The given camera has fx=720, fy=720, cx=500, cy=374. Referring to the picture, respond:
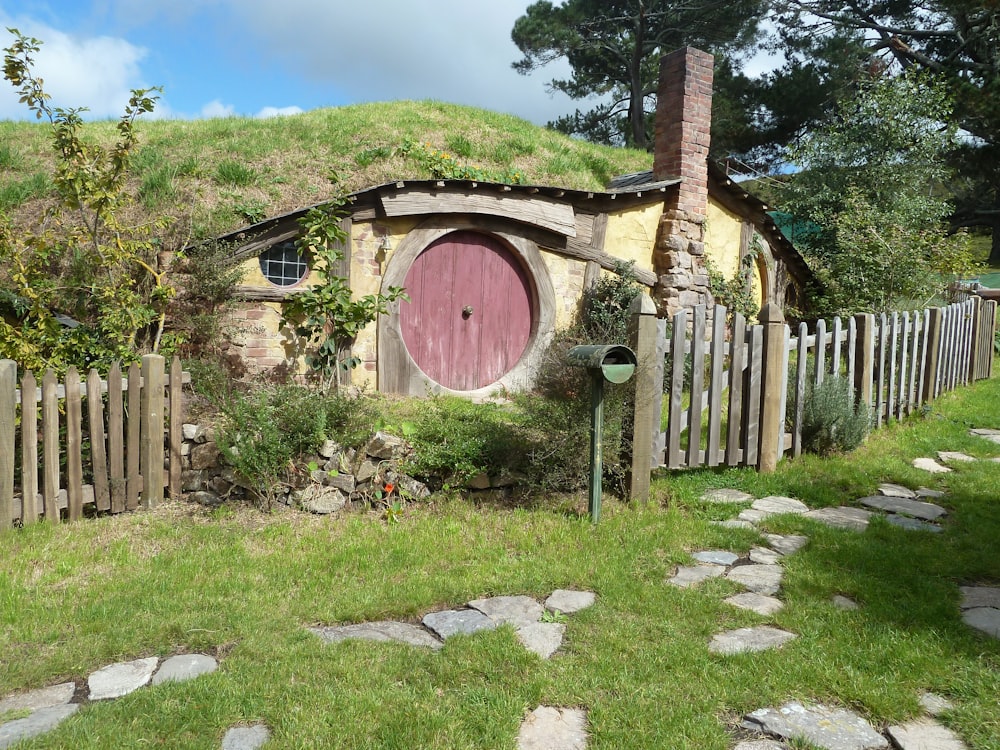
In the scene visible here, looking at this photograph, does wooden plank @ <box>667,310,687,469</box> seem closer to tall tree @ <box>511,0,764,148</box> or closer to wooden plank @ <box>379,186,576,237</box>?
wooden plank @ <box>379,186,576,237</box>

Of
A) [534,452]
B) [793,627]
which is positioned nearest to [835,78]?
[534,452]

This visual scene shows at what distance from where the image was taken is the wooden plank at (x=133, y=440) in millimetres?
5023

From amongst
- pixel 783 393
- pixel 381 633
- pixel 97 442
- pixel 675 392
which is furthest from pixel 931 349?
pixel 97 442

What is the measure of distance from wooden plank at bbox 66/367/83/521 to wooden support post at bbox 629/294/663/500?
376 centimetres

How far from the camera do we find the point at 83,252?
739 centimetres

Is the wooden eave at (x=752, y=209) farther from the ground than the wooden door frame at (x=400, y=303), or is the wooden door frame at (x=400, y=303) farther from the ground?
the wooden eave at (x=752, y=209)

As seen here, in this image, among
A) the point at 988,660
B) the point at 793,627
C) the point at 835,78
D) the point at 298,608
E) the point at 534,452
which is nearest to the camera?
the point at 988,660

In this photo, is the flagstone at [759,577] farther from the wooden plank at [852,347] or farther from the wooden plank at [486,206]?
the wooden plank at [486,206]

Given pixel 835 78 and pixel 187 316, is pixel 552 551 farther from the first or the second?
pixel 835 78

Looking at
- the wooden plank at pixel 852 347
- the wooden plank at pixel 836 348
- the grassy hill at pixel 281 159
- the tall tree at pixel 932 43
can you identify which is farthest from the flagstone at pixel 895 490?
the tall tree at pixel 932 43

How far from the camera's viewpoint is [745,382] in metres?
5.85

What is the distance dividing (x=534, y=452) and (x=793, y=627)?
222 centimetres

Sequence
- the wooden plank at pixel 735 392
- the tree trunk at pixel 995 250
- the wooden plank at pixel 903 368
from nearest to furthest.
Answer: the wooden plank at pixel 735 392
the wooden plank at pixel 903 368
the tree trunk at pixel 995 250

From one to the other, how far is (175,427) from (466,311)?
14.0ft
